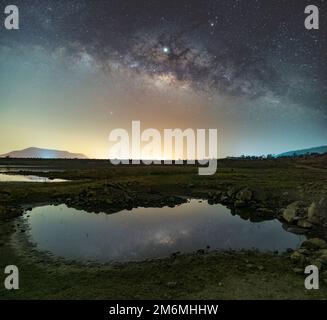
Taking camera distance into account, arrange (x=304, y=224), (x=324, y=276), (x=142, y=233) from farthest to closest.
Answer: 1. (x=304, y=224)
2. (x=142, y=233)
3. (x=324, y=276)

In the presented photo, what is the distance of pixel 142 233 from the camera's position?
23844 millimetres

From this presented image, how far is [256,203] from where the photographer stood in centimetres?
3472

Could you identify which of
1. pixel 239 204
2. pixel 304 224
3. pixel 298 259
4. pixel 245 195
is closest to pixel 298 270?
pixel 298 259

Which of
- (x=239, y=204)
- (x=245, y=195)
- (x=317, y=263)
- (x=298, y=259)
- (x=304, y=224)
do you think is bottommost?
(x=298, y=259)

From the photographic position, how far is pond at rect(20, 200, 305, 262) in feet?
65.1

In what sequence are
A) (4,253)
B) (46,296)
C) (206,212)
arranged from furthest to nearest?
(206,212) < (4,253) < (46,296)

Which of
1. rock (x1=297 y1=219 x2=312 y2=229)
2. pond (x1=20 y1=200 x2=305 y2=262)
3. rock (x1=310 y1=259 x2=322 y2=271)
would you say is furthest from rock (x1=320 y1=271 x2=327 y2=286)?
rock (x1=297 y1=219 x2=312 y2=229)

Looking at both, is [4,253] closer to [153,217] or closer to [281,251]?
[153,217]

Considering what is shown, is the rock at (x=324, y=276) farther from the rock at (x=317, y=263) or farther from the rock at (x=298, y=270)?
the rock at (x=298, y=270)

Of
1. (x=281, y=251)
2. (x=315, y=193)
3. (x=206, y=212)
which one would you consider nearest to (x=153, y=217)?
(x=206, y=212)

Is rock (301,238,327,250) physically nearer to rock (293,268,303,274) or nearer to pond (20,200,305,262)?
pond (20,200,305,262)

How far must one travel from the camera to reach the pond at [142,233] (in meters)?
19.8

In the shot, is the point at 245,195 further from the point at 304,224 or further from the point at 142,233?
the point at 142,233
